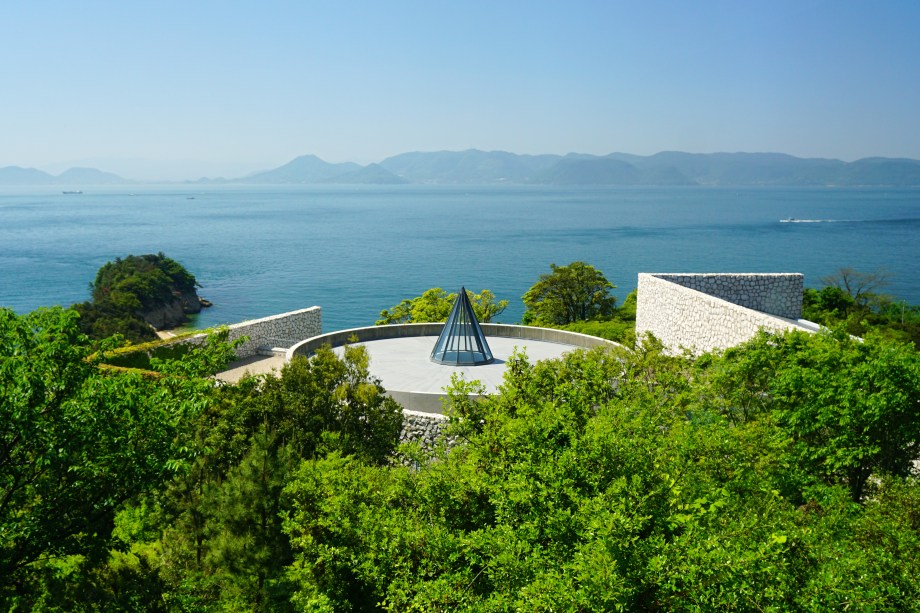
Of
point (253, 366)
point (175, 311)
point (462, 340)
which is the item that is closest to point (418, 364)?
point (462, 340)

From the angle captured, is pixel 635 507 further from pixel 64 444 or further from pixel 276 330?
pixel 276 330

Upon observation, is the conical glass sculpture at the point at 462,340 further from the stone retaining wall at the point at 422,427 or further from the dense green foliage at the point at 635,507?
the dense green foliage at the point at 635,507

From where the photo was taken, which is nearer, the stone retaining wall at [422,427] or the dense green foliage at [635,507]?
the dense green foliage at [635,507]

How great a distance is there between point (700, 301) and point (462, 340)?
8.16m

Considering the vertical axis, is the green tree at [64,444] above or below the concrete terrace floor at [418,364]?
above

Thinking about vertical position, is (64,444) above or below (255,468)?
above

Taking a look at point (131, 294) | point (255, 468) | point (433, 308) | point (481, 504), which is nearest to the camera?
point (481, 504)

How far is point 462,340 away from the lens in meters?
21.1

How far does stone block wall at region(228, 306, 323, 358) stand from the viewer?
26.5 meters

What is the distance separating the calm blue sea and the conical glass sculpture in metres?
36.2

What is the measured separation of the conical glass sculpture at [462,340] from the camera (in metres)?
20.9

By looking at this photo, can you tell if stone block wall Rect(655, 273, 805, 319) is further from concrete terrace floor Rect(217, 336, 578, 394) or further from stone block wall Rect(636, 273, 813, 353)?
concrete terrace floor Rect(217, 336, 578, 394)

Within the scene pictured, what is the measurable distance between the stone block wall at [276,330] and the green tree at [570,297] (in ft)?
45.5

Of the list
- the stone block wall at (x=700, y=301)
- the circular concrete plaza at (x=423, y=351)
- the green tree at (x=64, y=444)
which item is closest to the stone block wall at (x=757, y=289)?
the stone block wall at (x=700, y=301)
